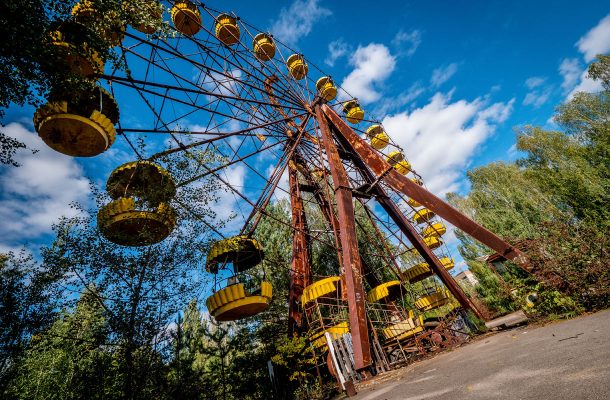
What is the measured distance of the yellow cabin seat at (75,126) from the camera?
359 centimetres

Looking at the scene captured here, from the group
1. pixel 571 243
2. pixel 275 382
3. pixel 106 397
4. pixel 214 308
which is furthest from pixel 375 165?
pixel 106 397

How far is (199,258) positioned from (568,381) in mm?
7622

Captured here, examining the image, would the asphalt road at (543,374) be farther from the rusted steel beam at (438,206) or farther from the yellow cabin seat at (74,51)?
the yellow cabin seat at (74,51)

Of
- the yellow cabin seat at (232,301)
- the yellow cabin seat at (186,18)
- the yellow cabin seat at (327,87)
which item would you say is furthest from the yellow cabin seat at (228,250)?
the yellow cabin seat at (327,87)

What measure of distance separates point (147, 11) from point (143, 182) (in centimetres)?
332

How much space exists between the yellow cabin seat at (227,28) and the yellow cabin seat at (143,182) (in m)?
8.02

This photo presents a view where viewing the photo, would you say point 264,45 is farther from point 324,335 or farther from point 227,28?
Result: point 324,335

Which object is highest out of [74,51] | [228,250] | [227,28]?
[227,28]

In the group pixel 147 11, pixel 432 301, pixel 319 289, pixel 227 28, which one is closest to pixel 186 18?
pixel 227 28

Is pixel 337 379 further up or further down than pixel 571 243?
further down

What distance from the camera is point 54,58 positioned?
3.67 meters

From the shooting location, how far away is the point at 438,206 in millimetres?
6715

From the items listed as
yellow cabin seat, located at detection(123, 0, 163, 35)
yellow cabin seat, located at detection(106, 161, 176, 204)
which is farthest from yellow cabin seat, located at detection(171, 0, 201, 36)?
yellow cabin seat, located at detection(106, 161, 176, 204)

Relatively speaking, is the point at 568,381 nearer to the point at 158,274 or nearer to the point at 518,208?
the point at 158,274
